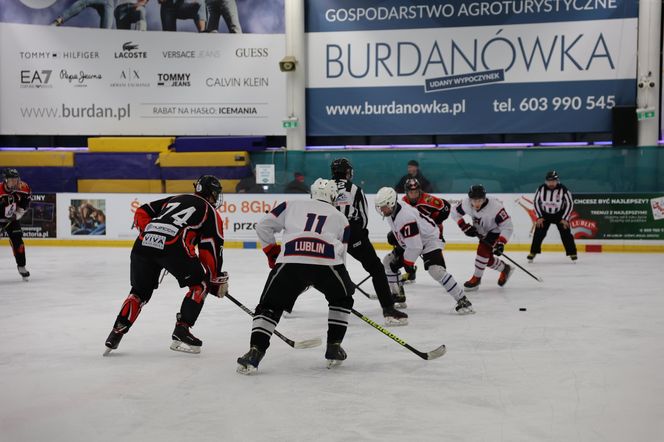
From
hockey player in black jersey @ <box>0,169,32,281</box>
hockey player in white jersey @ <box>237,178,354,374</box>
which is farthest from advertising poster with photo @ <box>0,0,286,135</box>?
hockey player in white jersey @ <box>237,178,354,374</box>

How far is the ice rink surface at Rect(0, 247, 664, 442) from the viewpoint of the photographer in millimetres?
3104

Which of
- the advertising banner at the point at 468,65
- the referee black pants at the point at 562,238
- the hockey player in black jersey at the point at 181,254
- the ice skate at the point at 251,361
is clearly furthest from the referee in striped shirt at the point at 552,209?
the ice skate at the point at 251,361

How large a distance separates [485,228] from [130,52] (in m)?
8.97

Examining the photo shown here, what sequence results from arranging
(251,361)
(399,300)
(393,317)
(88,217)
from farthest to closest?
(88,217)
(399,300)
(393,317)
(251,361)

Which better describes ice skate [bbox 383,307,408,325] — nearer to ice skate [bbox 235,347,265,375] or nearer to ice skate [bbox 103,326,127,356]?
ice skate [bbox 235,347,265,375]

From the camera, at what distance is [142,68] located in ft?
45.4

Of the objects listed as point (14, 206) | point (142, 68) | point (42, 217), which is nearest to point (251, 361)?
point (14, 206)

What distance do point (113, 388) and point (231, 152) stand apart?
30.1ft

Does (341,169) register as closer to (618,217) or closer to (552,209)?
(552,209)

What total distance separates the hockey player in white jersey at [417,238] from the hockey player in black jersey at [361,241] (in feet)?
0.73

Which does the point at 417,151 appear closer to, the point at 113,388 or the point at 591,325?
the point at 591,325

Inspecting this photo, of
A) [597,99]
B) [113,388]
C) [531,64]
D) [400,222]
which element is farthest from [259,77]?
[113,388]

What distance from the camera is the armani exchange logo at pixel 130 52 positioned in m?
13.8

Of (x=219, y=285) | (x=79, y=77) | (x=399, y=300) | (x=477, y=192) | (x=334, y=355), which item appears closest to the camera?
(x=334, y=355)
